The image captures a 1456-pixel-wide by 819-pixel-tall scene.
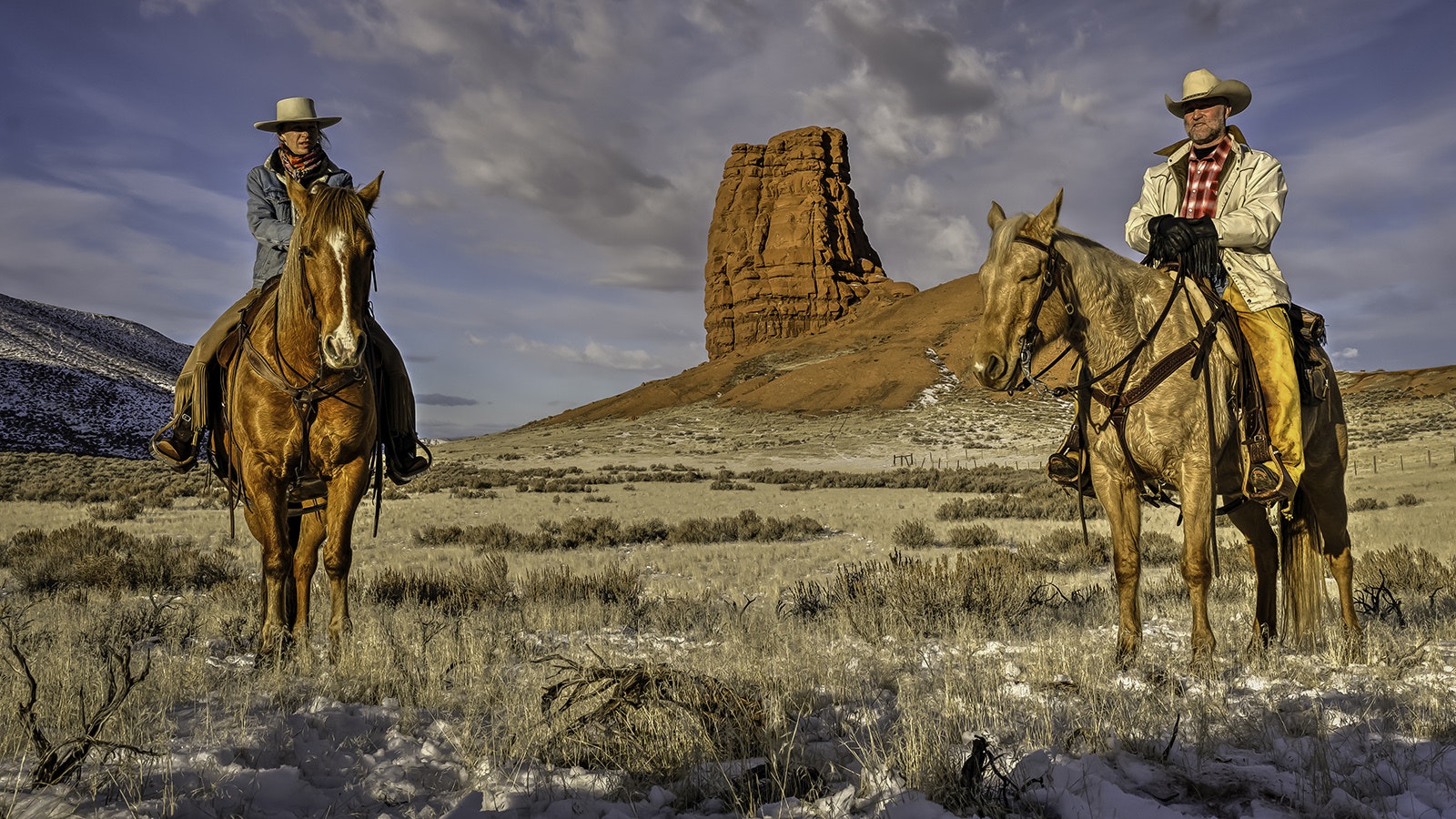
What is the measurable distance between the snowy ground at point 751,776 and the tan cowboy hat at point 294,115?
4.04 metres

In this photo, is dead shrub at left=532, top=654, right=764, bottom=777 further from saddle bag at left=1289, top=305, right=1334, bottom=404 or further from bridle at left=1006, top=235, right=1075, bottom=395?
saddle bag at left=1289, top=305, right=1334, bottom=404

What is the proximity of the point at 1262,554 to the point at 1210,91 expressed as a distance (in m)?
3.48

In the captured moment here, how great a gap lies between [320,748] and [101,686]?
142 cm

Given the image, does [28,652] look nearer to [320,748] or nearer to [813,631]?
[320,748]

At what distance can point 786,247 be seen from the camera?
126188 millimetres

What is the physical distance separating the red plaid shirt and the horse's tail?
Answer: 220 centimetres

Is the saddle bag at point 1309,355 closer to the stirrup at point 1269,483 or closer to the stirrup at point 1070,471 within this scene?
the stirrup at point 1269,483

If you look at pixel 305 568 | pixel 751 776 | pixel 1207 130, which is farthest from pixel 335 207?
pixel 1207 130

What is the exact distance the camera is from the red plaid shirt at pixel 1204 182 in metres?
5.54

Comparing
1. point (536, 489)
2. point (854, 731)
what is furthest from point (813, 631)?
point (536, 489)

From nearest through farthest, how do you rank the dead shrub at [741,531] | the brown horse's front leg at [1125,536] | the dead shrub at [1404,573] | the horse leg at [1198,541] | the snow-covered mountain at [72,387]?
the horse leg at [1198,541] → the brown horse's front leg at [1125,536] → the dead shrub at [1404,573] → the dead shrub at [741,531] → the snow-covered mountain at [72,387]

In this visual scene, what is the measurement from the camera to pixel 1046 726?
334cm

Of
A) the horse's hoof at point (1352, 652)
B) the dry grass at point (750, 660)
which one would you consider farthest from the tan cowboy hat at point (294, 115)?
the horse's hoof at point (1352, 652)

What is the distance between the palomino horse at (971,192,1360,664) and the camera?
14.5 feet
